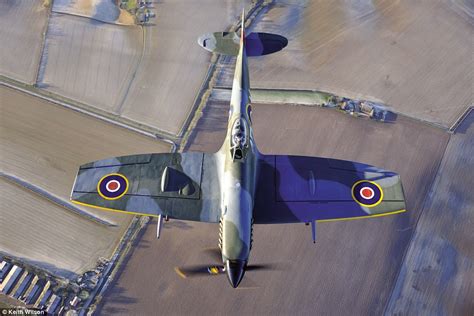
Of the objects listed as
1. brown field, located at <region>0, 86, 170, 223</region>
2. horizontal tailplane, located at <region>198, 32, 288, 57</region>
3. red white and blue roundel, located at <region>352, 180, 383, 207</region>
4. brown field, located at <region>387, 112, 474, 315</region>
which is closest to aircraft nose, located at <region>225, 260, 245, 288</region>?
red white and blue roundel, located at <region>352, 180, 383, 207</region>

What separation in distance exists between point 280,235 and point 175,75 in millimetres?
10913

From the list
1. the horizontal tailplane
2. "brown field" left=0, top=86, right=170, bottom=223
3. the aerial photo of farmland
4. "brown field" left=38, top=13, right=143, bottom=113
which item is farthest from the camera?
"brown field" left=38, top=13, right=143, bottom=113

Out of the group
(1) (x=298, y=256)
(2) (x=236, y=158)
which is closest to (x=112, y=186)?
(2) (x=236, y=158)

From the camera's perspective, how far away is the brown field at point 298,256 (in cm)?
1471

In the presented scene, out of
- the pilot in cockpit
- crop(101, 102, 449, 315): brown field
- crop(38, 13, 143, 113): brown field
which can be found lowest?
crop(101, 102, 449, 315): brown field

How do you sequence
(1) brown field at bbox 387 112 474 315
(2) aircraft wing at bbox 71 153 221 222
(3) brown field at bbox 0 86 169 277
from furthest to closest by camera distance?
1. (3) brown field at bbox 0 86 169 277
2. (1) brown field at bbox 387 112 474 315
3. (2) aircraft wing at bbox 71 153 221 222

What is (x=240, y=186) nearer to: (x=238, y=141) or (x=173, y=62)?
(x=238, y=141)

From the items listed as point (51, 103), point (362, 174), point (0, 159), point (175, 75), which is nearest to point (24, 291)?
point (0, 159)

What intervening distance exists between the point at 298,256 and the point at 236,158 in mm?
6006

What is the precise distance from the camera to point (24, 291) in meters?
14.6

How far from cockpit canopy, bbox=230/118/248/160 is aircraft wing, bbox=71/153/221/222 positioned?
163 cm

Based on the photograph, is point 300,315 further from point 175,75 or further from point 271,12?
point 271,12

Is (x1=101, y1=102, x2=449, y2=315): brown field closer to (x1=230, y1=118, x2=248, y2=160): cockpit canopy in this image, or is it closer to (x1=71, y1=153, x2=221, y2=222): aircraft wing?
(x1=71, y1=153, x2=221, y2=222): aircraft wing

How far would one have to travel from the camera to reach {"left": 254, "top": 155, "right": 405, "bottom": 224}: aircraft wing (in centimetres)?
1334
